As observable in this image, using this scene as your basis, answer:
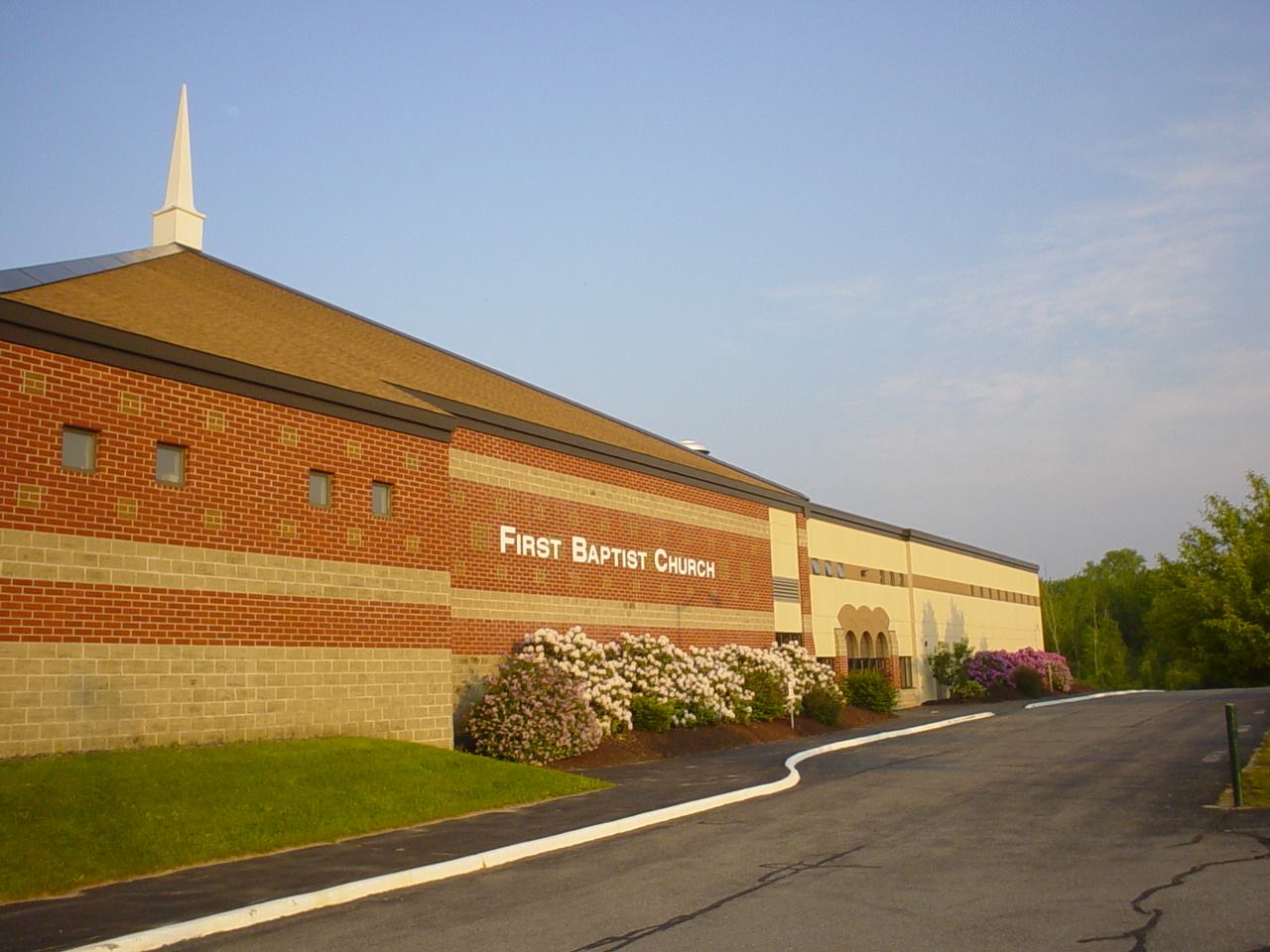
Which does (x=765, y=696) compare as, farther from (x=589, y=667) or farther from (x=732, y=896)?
(x=732, y=896)

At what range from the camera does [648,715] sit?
2792cm

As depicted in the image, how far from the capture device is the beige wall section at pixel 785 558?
1619 inches

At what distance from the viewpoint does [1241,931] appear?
28.1 ft

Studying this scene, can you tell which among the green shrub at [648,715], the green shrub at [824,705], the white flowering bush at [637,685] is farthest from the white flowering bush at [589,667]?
the green shrub at [824,705]

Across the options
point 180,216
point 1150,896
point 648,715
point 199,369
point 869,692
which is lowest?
point 1150,896

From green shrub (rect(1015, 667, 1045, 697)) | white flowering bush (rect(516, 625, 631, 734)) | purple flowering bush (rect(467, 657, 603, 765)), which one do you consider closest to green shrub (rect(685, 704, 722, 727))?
white flowering bush (rect(516, 625, 631, 734))

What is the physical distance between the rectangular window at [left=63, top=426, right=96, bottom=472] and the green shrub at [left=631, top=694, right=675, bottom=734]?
47.1ft

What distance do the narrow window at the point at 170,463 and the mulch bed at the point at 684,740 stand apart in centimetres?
904

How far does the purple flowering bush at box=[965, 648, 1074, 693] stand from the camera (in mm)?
55250

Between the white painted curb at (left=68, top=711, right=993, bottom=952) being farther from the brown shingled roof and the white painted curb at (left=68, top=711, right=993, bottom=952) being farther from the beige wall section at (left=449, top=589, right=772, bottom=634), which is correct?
the brown shingled roof

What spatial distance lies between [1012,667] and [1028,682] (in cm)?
104

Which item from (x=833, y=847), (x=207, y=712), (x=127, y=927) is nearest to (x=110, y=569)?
(x=207, y=712)

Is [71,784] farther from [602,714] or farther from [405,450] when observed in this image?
[602,714]

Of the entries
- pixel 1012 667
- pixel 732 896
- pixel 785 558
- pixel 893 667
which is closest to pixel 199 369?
pixel 732 896
